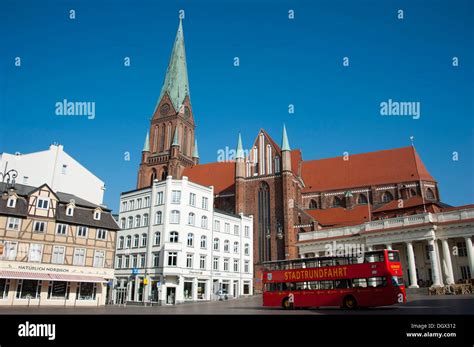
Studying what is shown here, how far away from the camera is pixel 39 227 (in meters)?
32.9

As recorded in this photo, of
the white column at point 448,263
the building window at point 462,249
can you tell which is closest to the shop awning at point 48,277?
the white column at point 448,263

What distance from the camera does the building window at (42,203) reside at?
109 feet

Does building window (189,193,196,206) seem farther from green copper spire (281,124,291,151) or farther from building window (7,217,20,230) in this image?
green copper spire (281,124,291,151)

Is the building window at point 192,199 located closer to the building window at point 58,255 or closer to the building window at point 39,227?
the building window at point 58,255

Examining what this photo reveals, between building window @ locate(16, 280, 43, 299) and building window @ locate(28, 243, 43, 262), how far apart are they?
1.76 meters

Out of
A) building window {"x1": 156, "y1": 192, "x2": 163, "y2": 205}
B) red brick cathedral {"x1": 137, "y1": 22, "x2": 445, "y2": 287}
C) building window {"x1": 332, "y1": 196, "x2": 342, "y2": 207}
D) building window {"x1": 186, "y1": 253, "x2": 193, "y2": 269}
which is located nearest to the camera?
building window {"x1": 186, "y1": 253, "x2": 193, "y2": 269}

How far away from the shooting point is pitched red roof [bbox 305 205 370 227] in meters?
59.3

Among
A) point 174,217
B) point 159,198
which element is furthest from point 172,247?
point 159,198

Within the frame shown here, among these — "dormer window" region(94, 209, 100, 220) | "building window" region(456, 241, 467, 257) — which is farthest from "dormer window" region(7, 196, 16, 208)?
"building window" region(456, 241, 467, 257)

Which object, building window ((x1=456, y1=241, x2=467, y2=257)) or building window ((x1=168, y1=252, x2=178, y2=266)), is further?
building window ((x1=456, y1=241, x2=467, y2=257))

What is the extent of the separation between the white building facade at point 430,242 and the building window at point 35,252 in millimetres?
38264

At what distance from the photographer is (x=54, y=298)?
32688 millimetres

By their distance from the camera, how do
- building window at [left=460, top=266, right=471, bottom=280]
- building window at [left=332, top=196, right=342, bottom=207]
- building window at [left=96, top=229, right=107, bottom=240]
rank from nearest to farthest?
1. building window at [left=96, top=229, right=107, bottom=240]
2. building window at [left=460, top=266, right=471, bottom=280]
3. building window at [left=332, top=196, right=342, bottom=207]

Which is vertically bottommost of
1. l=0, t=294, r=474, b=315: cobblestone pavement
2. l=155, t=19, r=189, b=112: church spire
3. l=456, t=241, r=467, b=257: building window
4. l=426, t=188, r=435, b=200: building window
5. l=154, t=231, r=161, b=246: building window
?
l=0, t=294, r=474, b=315: cobblestone pavement
